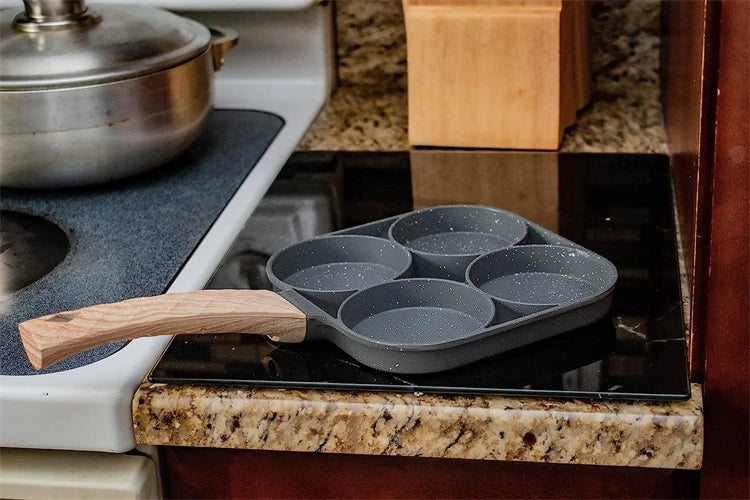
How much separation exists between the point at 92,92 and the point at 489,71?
39cm

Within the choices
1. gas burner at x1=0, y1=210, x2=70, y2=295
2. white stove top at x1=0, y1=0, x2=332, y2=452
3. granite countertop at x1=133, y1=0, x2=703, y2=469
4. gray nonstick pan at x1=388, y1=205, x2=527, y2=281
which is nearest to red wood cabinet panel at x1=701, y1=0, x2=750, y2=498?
granite countertop at x1=133, y1=0, x2=703, y2=469

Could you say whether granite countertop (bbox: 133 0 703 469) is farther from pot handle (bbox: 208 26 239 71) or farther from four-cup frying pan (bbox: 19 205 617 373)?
pot handle (bbox: 208 26 239 71)

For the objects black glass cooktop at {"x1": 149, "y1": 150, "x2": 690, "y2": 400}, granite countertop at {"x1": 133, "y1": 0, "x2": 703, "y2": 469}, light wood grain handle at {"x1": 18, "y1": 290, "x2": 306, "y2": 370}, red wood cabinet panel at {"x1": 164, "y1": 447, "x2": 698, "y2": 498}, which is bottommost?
red wood cabinet panel at {"x1": 164, "y1": 447, "x2": 698, "y2": 498}

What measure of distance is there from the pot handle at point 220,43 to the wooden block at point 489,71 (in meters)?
0.19

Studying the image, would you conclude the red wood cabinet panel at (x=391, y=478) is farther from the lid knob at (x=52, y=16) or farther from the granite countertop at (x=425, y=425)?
the lid knob at (x=52, y=16)

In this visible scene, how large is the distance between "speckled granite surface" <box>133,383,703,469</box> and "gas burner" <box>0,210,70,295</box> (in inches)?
8.9

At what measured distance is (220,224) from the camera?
2.92ft

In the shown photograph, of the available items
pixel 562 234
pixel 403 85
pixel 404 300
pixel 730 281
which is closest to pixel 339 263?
pixel 404 300

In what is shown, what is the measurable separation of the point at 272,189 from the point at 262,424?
0.38m

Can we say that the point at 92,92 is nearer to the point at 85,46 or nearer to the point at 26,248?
the point at 85,46

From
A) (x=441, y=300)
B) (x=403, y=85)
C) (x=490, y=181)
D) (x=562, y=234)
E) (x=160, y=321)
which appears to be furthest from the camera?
(x=403, y=85)

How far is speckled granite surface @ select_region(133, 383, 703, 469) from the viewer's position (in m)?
0.60

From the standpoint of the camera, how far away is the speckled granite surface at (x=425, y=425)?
1.98 ft

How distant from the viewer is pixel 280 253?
75 cm
